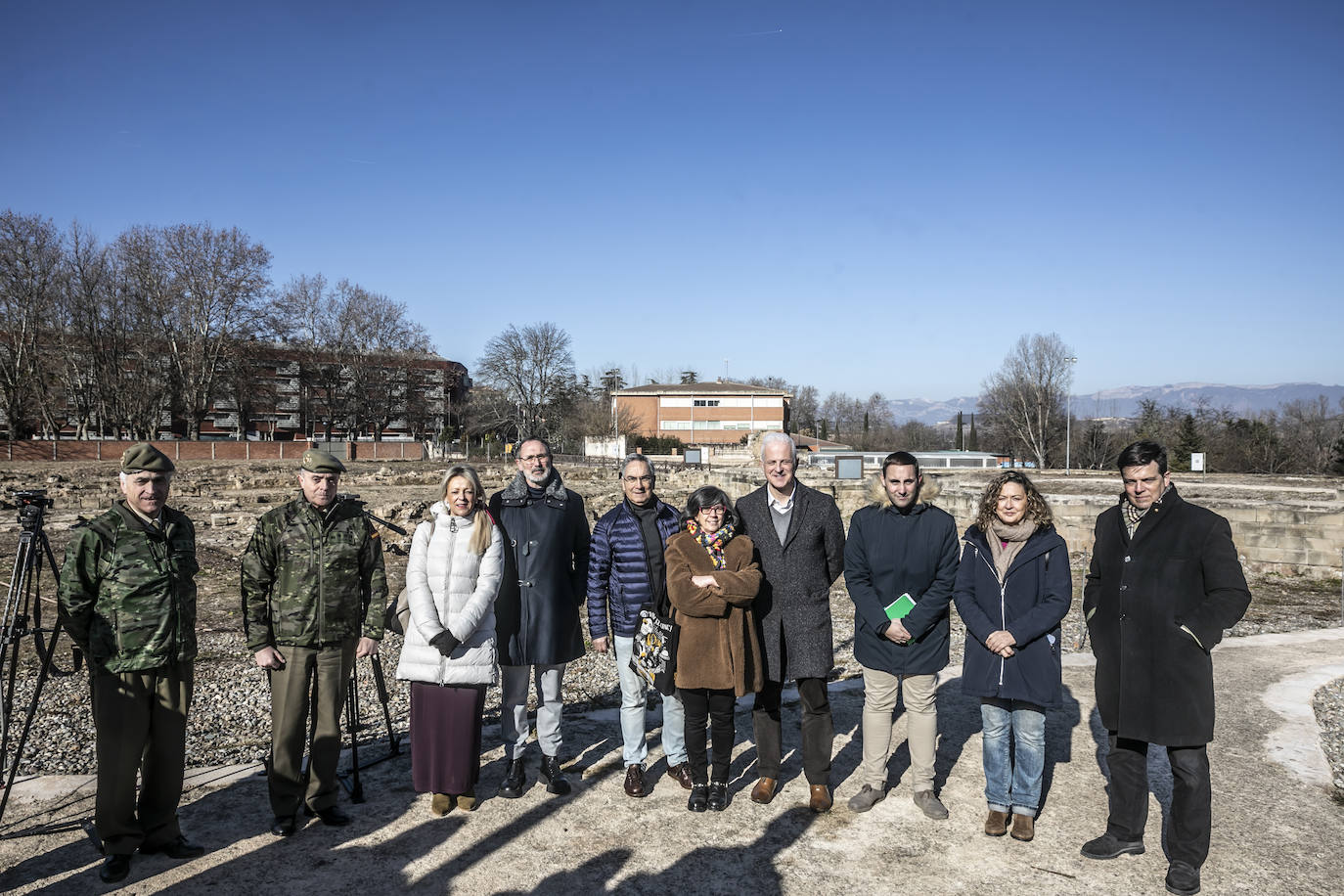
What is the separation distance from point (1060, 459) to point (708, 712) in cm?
6359

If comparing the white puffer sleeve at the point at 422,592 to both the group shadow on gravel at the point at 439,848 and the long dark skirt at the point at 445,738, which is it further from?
the group shadow on gravel at the point at 439,848

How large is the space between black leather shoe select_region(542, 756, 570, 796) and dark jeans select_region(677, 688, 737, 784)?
2.41 feet

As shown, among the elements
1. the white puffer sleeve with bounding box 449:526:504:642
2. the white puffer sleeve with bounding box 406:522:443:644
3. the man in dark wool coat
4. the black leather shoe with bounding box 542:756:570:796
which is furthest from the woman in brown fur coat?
the man in dark wool coat

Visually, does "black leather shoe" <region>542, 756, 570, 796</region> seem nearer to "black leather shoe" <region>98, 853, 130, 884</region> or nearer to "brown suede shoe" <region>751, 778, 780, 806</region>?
"brown suede shoe" <region>751, 778, 780, 806</region>

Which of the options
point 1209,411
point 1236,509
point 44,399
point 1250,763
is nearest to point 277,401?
point 44,399

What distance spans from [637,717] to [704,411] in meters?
74.6

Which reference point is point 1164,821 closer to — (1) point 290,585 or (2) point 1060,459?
(1) point 290,585

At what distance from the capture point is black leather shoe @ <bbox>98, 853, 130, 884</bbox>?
11.2ft

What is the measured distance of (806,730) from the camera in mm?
4367

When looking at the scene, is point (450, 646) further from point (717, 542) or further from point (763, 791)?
point (763, 791)

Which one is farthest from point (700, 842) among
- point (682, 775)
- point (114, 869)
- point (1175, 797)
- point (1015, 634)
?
point (114, 869)

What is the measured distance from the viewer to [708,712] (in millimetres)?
4484

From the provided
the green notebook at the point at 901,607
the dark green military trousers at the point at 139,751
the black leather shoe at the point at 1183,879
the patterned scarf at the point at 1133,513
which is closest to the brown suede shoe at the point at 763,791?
the green notebook at the point at 901,607

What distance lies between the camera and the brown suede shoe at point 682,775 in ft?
14.8
